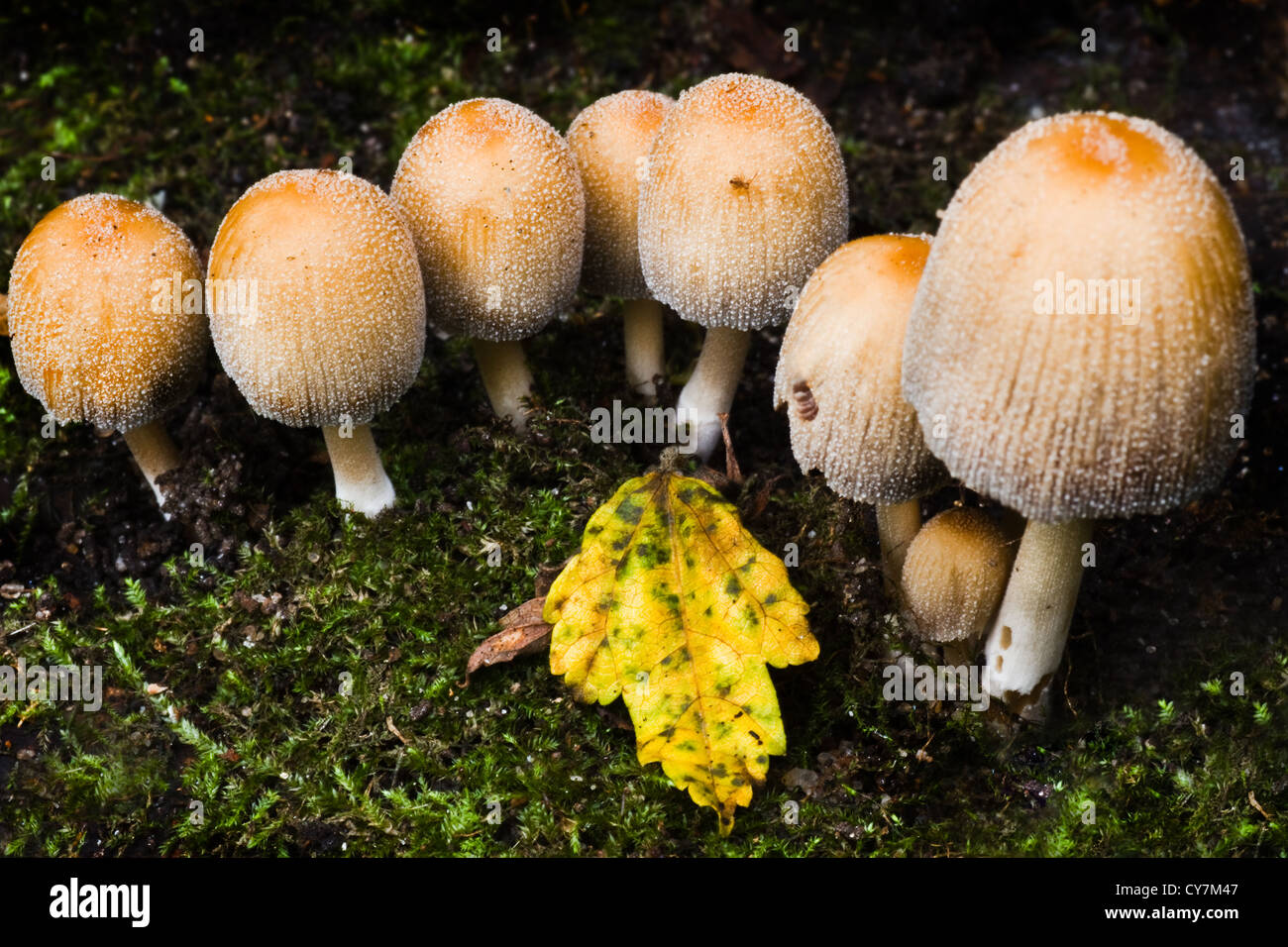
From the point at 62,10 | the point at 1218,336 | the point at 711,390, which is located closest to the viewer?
the point at 1218,336

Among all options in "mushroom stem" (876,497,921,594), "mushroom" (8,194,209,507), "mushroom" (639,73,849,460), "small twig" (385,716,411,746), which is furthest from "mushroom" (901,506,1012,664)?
"mushroom" (8,194,209,507)

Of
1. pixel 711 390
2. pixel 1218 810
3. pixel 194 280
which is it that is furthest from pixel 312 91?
pixel 1218 810

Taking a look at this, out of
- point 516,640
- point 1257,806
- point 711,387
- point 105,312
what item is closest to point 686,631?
point 516,640

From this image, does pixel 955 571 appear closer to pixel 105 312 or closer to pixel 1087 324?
pixel 1087 324

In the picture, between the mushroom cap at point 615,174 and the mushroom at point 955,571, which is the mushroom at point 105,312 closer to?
the mushroom cap at point 615,174

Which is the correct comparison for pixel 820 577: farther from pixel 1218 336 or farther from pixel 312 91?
pixel 312 91

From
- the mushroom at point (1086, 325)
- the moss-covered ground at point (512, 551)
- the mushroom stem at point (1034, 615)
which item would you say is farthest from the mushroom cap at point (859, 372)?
the moss-covered ground at point (512, 551)
